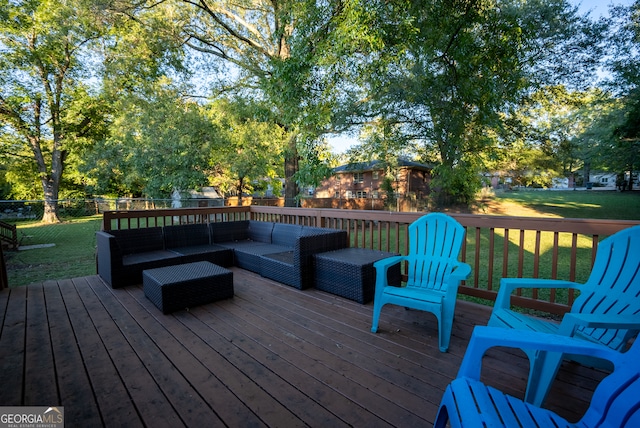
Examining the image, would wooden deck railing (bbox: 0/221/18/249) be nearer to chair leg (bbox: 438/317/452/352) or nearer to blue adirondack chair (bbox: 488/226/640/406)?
chair leg (bbox: 438/317/452/352)

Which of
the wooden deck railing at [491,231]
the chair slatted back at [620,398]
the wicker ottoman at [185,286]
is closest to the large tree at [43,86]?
the wooden deck railing at [491,231]

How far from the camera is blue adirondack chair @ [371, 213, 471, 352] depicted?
6.98ft

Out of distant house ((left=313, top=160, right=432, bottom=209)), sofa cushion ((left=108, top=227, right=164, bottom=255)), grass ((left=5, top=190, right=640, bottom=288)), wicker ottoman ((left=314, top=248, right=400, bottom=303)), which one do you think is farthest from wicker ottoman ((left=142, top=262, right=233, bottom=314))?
distant house ((left=313, top=160, right=432, bottom=209))

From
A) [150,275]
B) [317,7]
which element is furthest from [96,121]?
[150,275]

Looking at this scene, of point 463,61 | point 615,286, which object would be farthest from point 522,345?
point 463,61

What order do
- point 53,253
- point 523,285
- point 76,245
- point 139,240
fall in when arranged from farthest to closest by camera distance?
point 76,245 < point 53,253 < point 139,240 < point 523,285

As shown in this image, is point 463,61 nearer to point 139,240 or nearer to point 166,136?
point 139,240

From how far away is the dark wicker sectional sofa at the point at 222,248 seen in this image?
11.5ft

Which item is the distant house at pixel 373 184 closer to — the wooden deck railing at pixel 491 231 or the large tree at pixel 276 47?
the large tree at pixel 276 47

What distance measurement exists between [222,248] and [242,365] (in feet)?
9.02

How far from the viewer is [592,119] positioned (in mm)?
20062

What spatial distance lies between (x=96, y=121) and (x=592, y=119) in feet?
96.1

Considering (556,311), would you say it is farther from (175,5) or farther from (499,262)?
(175,5)

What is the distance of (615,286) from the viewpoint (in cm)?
177
